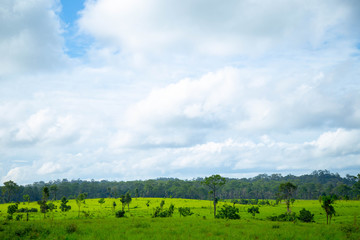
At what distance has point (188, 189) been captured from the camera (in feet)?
582

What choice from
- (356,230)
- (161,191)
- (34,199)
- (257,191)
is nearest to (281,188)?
(356,230)

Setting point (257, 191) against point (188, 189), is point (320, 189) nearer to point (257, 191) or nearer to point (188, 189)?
point (257, 191)

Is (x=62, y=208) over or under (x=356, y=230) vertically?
under

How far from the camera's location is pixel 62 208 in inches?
3450

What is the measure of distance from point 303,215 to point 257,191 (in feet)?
→ 432

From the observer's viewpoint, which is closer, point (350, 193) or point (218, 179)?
point (218, 179)

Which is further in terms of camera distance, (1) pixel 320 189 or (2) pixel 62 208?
(1) pixel 320 189

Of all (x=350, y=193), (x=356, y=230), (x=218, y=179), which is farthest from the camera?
(x=350, y=193)

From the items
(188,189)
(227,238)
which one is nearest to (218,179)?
(227,238)

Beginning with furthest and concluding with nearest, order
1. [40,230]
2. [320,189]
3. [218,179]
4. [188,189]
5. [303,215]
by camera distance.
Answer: [188,189] < [320,189] < [218,179] < [303,215] < [40,230]

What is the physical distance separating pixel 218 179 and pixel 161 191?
12270 centimetres

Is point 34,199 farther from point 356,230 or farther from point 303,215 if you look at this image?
point 356,230

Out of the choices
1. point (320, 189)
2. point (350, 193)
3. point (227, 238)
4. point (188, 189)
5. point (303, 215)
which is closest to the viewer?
point (227, 238)

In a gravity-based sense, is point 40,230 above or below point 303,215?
above
